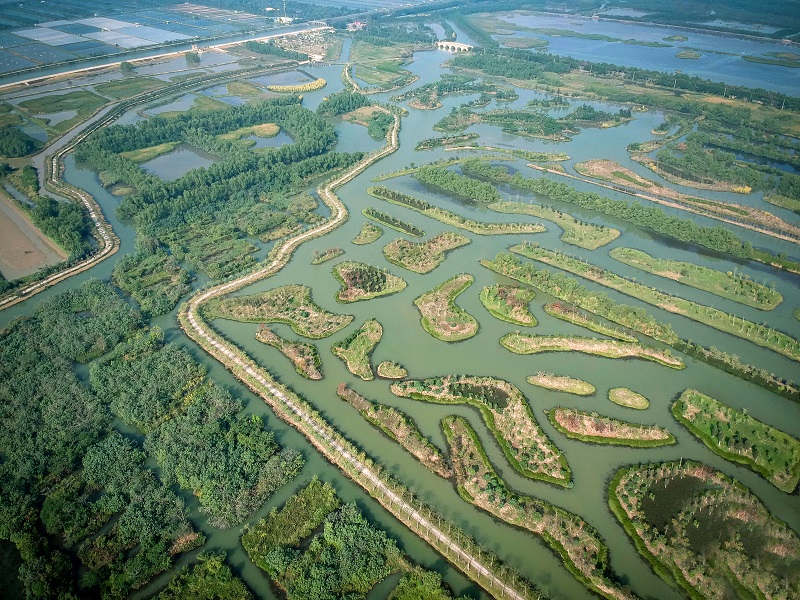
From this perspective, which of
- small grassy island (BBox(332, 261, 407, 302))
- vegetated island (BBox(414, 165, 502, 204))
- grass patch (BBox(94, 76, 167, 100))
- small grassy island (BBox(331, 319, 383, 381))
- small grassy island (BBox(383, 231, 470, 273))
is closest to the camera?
small grassy island (BBox(331, 319, 383, 381))

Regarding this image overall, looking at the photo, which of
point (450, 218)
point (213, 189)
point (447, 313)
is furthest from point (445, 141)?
point (447, 313)

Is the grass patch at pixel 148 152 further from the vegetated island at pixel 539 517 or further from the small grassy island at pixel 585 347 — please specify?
the vegetated island at pixel 539 517

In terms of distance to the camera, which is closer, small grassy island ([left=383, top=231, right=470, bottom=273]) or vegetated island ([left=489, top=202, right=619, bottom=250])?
small grassy island ([left=383, top=231, right=470, bottom=273])

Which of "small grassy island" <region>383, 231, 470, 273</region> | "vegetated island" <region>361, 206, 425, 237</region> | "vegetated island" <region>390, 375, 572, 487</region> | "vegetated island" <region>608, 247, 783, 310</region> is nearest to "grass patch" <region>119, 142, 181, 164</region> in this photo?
"vegetated island" <region>361, 206, 425, 237</region>

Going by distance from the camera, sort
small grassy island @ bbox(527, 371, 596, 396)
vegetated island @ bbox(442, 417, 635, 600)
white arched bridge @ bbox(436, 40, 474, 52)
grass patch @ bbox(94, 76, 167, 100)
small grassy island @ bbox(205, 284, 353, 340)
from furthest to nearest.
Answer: white arched bridge @ bbox(436, 40, 474, 52) → grass patch @ bbox(94, 76, 167, 100) → small grassy island @ bbox(205, 284, 353, 340) → small grassy island @ bbox(527, 371, 596, 396) → vegetated island @ bbox(442, 417, 635, 600)

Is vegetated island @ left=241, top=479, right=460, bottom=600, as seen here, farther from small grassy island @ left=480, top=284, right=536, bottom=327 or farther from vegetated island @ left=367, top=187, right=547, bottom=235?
vegetated island @ left=367, top=187, right=547, bottom=235

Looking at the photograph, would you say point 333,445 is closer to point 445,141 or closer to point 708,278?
point 708,278

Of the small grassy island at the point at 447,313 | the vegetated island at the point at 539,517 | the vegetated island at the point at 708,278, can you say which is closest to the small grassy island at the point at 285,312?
the small grassy island at the point at 447,313

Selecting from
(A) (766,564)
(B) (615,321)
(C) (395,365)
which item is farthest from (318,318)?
(A) (766,564)
